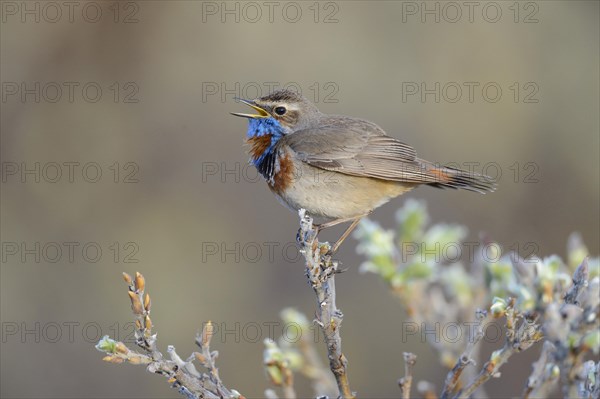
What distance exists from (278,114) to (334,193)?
737 millimetres

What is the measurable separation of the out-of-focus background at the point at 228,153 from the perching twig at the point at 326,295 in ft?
11.6

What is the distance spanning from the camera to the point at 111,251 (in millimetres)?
7941

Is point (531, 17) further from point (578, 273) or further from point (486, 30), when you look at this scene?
point (578, 273)

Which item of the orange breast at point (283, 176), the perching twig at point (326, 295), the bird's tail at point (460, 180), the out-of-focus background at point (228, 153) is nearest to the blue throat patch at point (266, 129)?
the orange breast at point (283, 176)

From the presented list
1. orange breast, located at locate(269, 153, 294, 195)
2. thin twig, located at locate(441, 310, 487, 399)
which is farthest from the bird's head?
thin twig, located at locate(441, 310, 487, 399)

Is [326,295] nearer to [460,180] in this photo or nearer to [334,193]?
[334,193]

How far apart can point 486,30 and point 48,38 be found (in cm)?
509

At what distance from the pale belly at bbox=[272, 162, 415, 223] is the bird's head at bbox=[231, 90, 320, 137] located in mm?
440

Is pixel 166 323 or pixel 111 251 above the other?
pixel 111 251

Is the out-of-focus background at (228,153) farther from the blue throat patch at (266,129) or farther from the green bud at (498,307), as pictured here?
the green bud at (498,307)

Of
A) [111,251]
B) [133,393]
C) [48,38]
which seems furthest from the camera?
[48,38]

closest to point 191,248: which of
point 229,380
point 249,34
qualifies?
point 229,380

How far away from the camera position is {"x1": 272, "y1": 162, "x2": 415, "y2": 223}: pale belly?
4.90 meters

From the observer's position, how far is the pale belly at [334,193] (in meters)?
4.90
